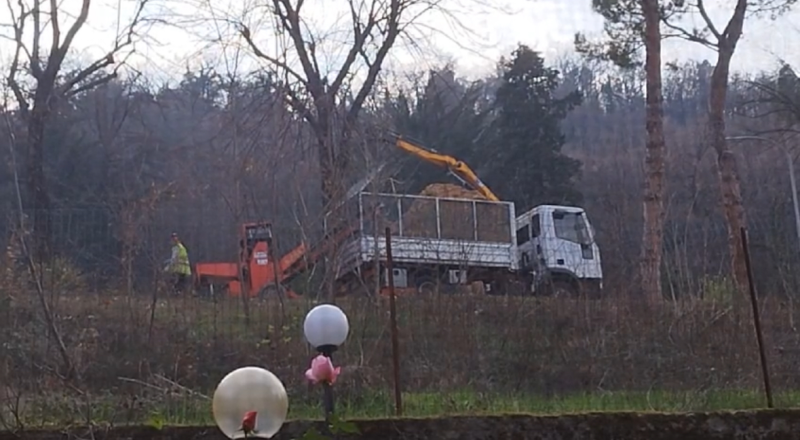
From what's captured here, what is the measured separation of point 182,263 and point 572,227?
9.47 metres

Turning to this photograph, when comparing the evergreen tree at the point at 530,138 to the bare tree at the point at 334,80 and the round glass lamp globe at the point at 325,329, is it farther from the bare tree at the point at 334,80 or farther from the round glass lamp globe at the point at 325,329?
the round glass lamp globe at the point at 325,329

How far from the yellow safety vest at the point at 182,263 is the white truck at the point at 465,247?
2.57 metres

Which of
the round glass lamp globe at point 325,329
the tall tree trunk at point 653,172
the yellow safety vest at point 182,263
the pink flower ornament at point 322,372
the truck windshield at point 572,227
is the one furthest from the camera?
the truck windshield at point 572,227

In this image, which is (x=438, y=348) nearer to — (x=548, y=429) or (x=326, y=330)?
(x=548, y=429)

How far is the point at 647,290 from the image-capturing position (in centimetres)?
1264

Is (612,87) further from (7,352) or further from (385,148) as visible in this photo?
(7,352)

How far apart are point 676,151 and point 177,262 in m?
23.5

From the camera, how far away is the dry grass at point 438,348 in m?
8.56

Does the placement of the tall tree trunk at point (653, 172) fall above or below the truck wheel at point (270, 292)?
above

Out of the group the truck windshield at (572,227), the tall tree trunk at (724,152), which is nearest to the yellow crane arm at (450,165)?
the truck windshield at (572,227)

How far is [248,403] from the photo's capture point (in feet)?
12.7

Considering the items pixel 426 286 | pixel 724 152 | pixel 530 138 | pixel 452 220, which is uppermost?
pixel 530 138

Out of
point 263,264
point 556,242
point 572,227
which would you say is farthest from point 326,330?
point 572,227

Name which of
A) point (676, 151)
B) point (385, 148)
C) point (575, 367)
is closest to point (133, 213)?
point (385, 148)
